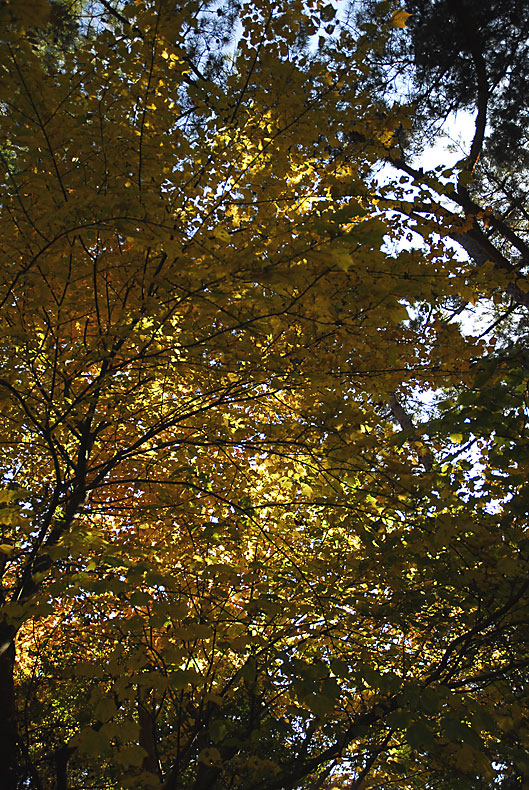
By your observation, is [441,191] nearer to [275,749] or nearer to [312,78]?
[312,78]

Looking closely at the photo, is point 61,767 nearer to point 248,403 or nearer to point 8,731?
point 8,731

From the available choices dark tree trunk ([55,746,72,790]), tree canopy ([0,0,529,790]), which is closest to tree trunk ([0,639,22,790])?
tree canopy ([0,0,529,790])

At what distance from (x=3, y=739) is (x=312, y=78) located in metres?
5.13

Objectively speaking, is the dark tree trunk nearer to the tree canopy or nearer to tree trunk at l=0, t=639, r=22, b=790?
the tree canopy

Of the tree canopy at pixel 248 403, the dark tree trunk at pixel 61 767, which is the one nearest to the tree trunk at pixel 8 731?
the tree canopy at pixel 248 403

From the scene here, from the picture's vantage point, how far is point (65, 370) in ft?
10.8

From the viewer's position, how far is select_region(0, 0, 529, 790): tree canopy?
2254mm

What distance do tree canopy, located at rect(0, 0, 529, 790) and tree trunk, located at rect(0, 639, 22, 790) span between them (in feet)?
0.05

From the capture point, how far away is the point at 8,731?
3.30 m

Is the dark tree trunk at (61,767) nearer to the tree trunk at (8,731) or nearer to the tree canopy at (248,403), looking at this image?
the tree canopy at (248,403)

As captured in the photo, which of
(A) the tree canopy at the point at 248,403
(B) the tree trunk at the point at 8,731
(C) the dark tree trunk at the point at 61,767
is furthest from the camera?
(B) the tree trunk at the point at 8,731

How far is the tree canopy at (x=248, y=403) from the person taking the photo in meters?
2.25

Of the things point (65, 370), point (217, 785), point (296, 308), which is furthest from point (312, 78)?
point (217, 785)

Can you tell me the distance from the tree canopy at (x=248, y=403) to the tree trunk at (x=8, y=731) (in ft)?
0.05
